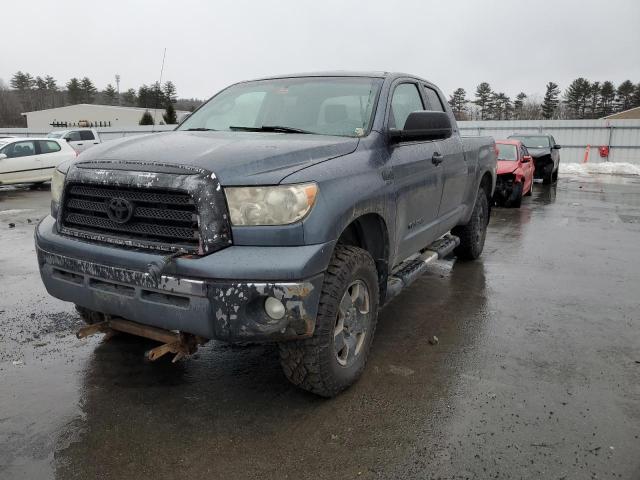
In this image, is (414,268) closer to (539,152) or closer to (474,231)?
(474,231)

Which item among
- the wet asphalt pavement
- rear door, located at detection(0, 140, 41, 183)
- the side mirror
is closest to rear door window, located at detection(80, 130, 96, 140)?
rear door, located at detection(0, 140, 41, 183)

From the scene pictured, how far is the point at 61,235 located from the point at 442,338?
9.24 ft

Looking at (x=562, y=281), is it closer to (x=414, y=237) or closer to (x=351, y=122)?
(x=414, y=237)

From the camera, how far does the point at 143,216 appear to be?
2.75 metres

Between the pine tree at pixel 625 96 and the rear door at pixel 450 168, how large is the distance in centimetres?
7622

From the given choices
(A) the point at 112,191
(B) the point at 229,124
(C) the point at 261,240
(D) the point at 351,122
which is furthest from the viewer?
(B) the point at 229,124

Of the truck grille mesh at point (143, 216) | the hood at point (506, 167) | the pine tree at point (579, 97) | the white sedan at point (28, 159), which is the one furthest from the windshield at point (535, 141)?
the pine tree at point (579, 97)

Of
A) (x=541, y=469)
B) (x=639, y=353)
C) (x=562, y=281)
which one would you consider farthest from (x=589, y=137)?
(x=541, y=469)

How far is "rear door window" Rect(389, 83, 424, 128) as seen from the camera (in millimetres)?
3932

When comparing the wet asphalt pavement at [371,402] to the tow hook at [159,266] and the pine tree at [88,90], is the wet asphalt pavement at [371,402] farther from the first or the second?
the pine tree at [88,90]

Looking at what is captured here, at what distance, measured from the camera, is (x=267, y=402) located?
3123 millimetres

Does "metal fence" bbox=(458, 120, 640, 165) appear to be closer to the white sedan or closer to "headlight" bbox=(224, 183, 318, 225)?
the white sedan

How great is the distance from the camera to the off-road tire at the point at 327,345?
2826 millimetres

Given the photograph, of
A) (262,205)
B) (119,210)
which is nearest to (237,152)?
(262,205)
